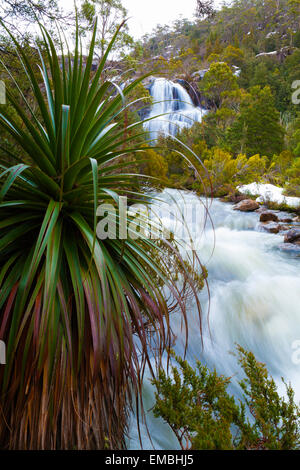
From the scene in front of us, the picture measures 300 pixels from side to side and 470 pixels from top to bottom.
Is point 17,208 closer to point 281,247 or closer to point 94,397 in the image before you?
point 94,397

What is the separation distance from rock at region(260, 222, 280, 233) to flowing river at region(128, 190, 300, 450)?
55.0 inches

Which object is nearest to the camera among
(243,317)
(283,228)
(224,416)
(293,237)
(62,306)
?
(62,306)

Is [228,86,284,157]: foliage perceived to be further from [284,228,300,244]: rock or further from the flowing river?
the flowing river

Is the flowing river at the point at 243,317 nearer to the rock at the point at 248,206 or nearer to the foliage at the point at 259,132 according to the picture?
the rock at the point at 248,206

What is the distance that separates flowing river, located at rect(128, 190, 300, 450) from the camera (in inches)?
96.0

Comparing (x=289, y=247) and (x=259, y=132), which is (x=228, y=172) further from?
(x=289, y=247)

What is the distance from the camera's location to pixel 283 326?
3.21m

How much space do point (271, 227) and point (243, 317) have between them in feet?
15.9

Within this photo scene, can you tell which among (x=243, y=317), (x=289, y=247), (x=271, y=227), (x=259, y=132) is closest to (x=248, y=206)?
(x=271, y=227)

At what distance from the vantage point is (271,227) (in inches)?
290

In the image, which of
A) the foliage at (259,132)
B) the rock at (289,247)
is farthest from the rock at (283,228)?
the foliage at (259,132)

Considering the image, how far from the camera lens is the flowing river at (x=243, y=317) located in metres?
2.44

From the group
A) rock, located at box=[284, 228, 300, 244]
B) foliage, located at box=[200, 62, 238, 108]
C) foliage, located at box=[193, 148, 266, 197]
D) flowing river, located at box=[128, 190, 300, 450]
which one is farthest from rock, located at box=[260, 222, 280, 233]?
foliage, located at box=[200, 62, 238, 108]
